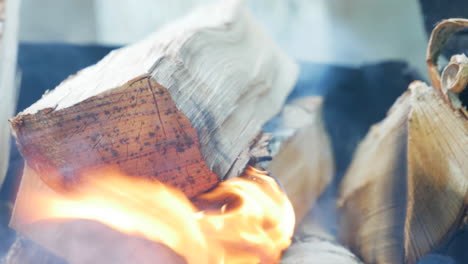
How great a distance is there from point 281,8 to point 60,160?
265 centimetres

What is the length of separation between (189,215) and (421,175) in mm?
771

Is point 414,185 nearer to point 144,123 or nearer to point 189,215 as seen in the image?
point 189,215

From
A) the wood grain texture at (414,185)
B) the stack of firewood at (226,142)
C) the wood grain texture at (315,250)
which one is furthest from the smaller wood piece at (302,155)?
the wood grain texture at (414,185)

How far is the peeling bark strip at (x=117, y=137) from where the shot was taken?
1027mm

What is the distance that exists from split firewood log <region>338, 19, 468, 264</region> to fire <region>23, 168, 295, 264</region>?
45 centimetres

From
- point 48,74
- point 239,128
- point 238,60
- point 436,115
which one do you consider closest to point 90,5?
point 48,74

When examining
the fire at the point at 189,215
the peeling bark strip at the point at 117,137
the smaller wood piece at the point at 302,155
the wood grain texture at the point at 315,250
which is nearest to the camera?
the peeling bark strip at the point at 117,137

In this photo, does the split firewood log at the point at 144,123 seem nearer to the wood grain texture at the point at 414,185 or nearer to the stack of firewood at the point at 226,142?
the stack of firewood at the point at 226,142

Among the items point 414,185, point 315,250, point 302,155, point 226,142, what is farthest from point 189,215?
point 302,155

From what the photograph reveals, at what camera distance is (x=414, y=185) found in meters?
1.33

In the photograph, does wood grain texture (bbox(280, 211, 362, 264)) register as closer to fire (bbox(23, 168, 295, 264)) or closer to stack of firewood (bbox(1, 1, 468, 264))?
stack of firewood (bbox(1, 1, 468, 264))

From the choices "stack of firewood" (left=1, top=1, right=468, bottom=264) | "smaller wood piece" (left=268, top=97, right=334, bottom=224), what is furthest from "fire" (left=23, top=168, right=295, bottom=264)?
"smaller wood piece" (left=268, top=97, right=334, bottom=224)

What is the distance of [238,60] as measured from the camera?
171cm

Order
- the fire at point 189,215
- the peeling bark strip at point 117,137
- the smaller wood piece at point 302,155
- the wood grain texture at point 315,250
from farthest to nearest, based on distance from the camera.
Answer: the smaller wood piece at point 302,155
the wood grain texture at point 315,250
the fire at point 189,215
the peeling bark strip at point 117,137
